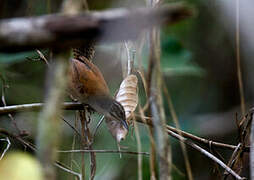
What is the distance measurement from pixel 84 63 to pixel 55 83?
42.6 inches

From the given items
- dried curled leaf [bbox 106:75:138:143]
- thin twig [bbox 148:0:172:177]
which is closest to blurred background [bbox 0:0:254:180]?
dried curled leaf [bbox 106:75:138:143]

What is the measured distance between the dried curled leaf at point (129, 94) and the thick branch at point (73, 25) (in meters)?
0.70

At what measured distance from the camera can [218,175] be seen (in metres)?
1.52

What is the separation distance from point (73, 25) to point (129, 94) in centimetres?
76

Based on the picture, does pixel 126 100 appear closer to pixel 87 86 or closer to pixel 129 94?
pixel 129 94

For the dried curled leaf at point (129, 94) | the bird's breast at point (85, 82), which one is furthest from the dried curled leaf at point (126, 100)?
the bird's breast at point (85, 82)

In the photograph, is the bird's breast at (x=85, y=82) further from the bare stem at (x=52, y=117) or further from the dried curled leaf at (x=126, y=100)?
the bare stem at (x=52, y=117)

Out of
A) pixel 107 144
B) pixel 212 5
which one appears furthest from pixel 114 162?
pixel 212 5

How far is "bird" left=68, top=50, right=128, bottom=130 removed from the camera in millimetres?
1807

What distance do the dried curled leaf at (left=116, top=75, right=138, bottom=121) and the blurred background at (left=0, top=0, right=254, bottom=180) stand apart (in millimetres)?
867

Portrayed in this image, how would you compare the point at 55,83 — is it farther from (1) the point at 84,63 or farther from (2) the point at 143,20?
(1) the point at 84,63

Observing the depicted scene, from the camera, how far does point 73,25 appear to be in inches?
32.9

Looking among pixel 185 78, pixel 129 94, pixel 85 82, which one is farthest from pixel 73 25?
pixel 185 78

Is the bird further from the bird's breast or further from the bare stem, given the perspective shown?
the bare stem
